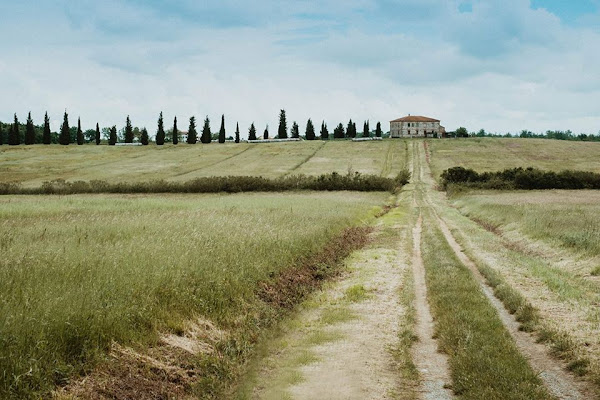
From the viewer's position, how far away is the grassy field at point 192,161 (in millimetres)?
83250

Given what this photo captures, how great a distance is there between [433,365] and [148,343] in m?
4.94

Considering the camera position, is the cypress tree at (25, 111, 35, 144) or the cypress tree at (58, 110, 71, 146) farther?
the cypress tree at (25, 111, 35, 144)

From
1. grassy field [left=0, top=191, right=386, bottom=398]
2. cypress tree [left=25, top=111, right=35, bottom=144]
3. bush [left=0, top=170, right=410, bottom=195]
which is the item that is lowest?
bush [left=0, top=170, right=410, bottom=195]

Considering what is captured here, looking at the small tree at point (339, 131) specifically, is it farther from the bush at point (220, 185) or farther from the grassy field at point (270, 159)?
the bush at point (220, 185)

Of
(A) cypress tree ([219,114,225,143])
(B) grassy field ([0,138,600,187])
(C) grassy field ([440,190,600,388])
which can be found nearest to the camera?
(C) grassy field ([440,190,600,388])

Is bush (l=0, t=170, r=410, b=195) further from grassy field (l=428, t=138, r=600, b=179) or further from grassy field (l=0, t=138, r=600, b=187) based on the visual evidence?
grassy field (l=428, t=138, r=600, b=179)

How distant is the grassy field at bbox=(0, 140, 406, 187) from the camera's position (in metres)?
83.2

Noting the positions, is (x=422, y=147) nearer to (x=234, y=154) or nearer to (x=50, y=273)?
(x=234, y=154)

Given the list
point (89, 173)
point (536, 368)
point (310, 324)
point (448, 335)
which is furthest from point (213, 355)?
point (89, 173)

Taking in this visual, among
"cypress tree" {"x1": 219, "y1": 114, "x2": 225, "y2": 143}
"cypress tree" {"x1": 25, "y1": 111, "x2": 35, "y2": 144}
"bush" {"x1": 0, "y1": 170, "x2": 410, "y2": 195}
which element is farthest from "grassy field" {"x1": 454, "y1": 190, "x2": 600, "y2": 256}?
"cypress tree" {"x1": 25, "y1": 111, "x2": 35, "y2": 144}

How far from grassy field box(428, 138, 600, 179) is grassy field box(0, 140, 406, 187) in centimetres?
968

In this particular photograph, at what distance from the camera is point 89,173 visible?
84.2 metres

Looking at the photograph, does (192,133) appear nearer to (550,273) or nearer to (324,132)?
(324,132)

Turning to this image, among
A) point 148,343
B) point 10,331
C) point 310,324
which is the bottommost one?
point 310,324
